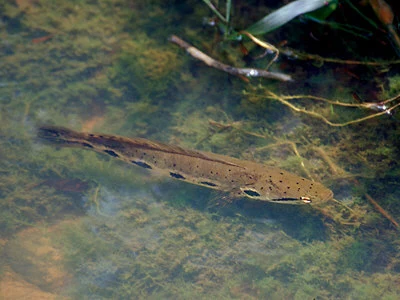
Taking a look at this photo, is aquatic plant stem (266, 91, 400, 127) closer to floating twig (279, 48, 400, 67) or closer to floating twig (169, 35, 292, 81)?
floating twig (169, 35, 292, 81)

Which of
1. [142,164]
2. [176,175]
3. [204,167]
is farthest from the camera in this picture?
[142,164]

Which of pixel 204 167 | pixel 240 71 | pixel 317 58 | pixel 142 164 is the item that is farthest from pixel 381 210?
pixel 142 164

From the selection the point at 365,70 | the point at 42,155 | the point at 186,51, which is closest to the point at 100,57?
the point at 186,51

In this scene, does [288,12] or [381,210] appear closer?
[288,12]

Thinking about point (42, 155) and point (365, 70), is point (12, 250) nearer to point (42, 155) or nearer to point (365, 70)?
point (42, 155)

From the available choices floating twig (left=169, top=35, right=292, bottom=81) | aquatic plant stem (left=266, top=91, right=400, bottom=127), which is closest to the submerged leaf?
floating twig (left=169, top=35, right=292, bottom=81)

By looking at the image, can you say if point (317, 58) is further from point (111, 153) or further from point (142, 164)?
point (111, 153)
